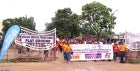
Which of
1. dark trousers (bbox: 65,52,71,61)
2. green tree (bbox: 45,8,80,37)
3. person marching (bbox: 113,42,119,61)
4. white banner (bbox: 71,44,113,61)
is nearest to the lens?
dark trousers (bbox: 65,52,71,61)

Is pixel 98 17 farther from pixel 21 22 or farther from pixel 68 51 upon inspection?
pixel 68 51

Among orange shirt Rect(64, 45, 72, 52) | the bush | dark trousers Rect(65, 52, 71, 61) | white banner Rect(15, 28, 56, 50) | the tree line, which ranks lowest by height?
the bush

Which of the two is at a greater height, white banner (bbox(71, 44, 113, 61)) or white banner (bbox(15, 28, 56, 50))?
white banner (bbox(15, 28, 56, 50))

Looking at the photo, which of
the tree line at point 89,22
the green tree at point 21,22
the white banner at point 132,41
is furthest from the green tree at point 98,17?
the white banner at point 132,41

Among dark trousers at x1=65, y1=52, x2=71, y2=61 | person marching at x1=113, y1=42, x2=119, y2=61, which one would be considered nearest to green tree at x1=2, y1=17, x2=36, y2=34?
person marching at x1=113, y1=42, x2=119, y2=61

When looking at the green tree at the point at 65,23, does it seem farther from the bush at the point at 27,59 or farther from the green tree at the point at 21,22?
the bush at the point at 27,59

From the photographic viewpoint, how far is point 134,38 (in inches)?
1076

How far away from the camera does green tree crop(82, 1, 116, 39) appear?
71925 mm

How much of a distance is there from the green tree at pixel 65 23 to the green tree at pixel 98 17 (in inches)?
108

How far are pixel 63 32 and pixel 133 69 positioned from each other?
55.6 metres

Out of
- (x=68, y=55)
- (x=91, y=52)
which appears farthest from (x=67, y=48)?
(x=91, y=52)

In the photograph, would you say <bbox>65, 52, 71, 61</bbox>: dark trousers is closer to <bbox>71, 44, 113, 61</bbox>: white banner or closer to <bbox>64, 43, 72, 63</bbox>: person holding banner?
<bbox>64, 43, 72, 63</bbox>: person holding banner

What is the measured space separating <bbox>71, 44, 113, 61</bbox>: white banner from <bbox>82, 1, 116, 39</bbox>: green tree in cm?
4356

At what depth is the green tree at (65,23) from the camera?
77.6 metres
